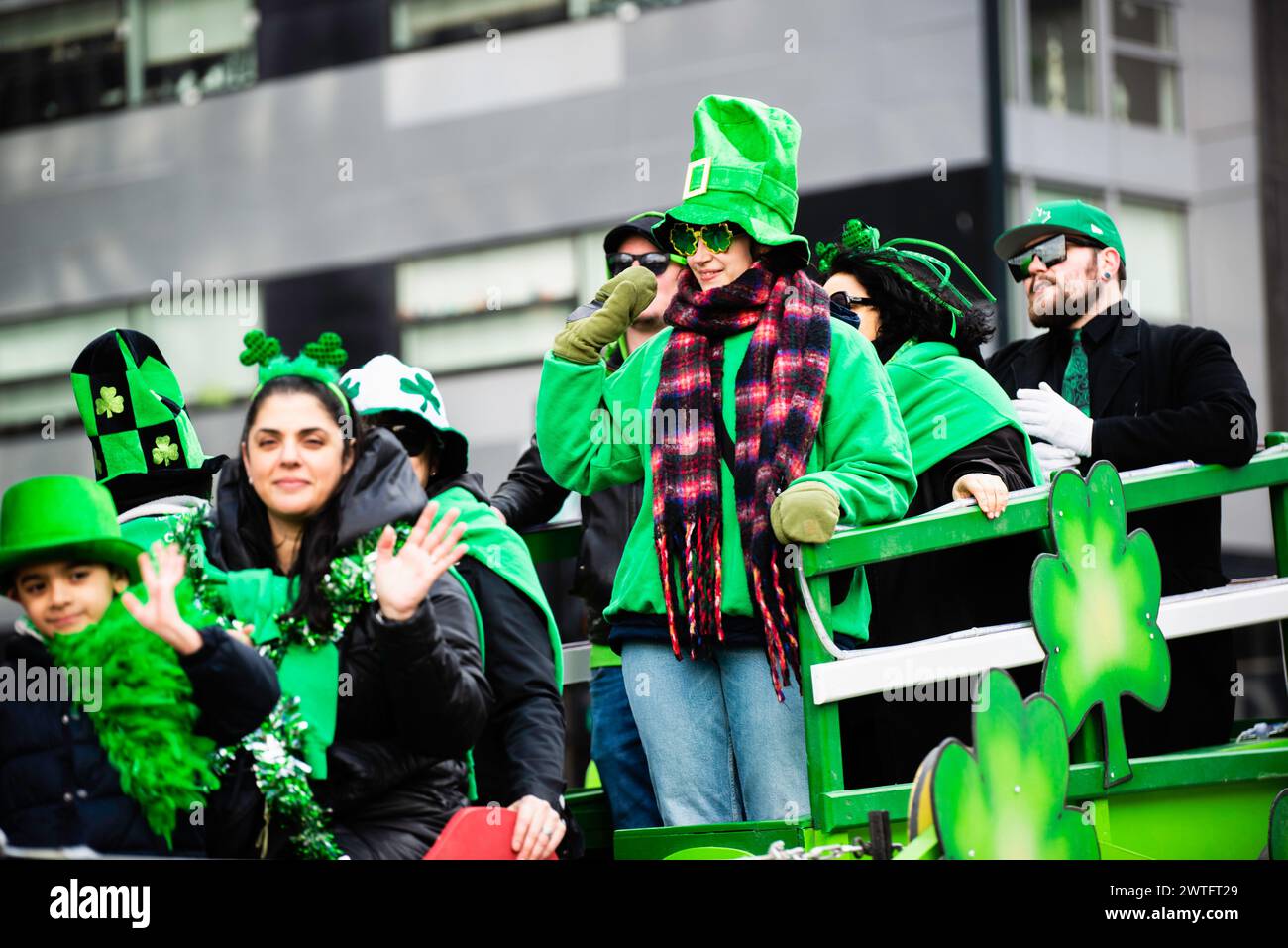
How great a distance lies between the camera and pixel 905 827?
4.02m

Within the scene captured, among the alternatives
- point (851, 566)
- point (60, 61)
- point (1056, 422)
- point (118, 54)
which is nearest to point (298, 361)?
point (851, 566)

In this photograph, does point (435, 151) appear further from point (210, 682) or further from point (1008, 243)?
point (210, 682)

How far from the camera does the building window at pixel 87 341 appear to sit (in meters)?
13.8

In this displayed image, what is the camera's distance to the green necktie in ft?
16.6

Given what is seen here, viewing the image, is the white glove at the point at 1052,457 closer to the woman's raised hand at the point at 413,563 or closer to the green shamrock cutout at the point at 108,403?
the woman's raised hand at the point at 413,563

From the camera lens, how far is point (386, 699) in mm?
3418

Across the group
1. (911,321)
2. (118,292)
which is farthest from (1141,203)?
(911,321)

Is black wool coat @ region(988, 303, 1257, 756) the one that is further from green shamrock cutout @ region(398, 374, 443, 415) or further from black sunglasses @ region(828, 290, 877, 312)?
green shamrock cutout @ region(398, 374, 443, 415)

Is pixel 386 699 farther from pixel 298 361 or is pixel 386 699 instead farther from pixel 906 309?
pixel 906 309

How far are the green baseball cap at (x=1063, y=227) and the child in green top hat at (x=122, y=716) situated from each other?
2.75 m

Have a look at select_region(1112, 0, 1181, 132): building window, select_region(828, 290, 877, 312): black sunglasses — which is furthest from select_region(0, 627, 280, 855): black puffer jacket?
select_region(1112, 0, 1181, 132): building window

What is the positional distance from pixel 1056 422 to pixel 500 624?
1.54m

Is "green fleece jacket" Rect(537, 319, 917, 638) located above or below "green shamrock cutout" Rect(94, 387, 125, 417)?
below

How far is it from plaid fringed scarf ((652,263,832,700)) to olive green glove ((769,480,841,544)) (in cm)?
13
